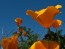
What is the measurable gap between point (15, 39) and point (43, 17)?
17cm

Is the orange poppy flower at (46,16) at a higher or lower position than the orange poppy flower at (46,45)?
higher

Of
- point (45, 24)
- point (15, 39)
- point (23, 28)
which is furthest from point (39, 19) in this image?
point (23, 28)

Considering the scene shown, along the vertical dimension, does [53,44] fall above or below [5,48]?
below

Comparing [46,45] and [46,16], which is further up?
[46,16]

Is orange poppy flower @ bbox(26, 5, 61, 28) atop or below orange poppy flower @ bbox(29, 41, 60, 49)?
atop

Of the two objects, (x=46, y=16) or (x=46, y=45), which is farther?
(x=46, y=16)

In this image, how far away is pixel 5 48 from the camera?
1.07 metres

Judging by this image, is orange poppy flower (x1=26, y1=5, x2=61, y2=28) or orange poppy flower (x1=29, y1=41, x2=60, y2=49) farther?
orange poppy flower (x1=26, y1=5, x2=61, y2=28)

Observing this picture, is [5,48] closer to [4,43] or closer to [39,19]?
[4,43]

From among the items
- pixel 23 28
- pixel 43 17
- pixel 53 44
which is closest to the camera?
pixel 53 44

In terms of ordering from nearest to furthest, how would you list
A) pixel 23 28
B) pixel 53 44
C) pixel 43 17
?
1. pixel 53 44
2. pixel 43 17
3. pixel 23 28

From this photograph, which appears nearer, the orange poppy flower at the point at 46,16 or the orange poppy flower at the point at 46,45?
the orange poppy flower at the point at 46,45

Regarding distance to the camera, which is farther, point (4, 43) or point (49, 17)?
point (49, 17)

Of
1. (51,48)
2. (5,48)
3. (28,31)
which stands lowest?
(51,48)
